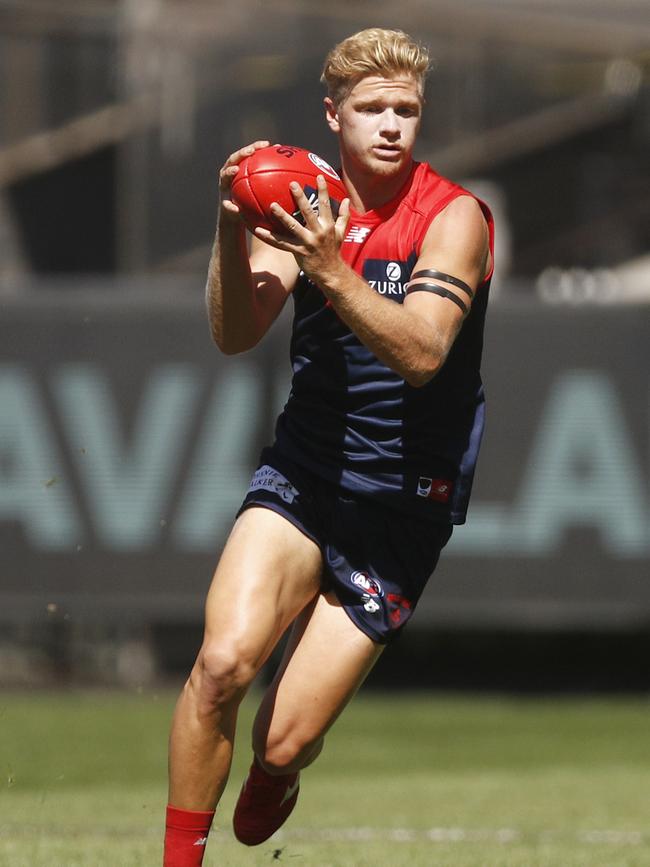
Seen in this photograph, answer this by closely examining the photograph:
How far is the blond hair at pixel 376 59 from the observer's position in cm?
543

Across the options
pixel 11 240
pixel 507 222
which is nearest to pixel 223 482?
pixel 11 240

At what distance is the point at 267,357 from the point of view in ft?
42.7

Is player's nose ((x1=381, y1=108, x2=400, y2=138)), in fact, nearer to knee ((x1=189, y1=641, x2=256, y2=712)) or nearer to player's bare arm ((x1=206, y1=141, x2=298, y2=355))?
player's bare arm ((x1=206, y1=141, x2=298, y2=355))

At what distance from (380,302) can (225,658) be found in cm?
127

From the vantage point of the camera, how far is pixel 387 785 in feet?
34.7

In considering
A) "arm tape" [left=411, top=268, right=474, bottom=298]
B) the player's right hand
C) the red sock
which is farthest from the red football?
the red sock

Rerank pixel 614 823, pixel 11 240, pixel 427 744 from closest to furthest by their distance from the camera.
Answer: pixel 614 823
pixel 427 744
pixel 11 240

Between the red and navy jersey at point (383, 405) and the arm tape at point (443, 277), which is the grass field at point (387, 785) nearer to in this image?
the red and navy jersey at point (383, 405)

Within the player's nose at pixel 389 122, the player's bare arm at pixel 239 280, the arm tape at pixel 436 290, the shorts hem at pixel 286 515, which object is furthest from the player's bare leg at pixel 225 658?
the player's nose at pixel 389 122

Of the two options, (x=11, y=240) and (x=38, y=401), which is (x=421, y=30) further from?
(x=38, y=401)

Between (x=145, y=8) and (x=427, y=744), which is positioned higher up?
(x=145, y=8)

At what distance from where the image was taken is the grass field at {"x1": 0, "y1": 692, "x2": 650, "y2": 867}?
7.18 metres

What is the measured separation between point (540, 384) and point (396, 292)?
758 cm

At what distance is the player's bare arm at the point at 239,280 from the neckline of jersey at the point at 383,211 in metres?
0.34
